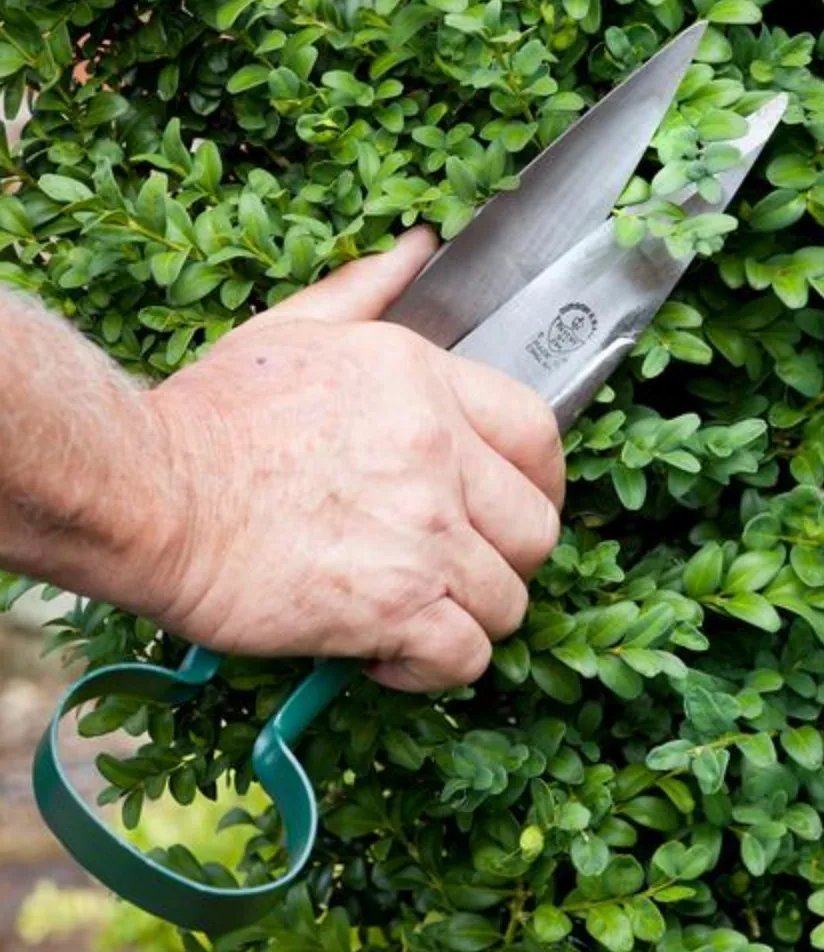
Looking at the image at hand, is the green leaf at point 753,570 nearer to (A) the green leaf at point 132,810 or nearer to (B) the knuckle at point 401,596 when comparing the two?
(B) the knuckle at point 401,596

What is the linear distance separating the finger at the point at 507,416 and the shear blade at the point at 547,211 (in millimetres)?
91

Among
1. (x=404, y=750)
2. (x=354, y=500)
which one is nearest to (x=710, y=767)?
(x=404, y=750)

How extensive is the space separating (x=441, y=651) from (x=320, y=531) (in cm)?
13

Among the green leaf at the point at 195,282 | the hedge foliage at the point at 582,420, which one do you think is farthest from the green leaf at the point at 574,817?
the green leaf at the point at 195,282

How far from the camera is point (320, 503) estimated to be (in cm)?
133

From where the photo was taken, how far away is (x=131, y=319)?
5.21 ft

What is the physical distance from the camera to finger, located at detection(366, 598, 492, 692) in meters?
1.36

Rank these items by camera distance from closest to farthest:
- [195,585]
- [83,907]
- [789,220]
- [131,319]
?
[195,585] < [789,220] < [131,319] < [83,907]

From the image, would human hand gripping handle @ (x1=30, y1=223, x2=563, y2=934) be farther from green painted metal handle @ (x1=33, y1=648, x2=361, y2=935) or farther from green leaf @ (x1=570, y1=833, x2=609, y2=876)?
green leaf @ (x1=570, y1=833, x2=609, y2=876)

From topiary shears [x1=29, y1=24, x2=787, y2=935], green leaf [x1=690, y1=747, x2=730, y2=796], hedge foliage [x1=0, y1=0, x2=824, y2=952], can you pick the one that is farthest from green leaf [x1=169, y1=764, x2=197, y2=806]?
green leaf [x1=690, y1=747, x2=730, y2=796]

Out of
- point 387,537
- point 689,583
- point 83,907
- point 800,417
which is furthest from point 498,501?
point 83,907

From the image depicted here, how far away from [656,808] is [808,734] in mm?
142

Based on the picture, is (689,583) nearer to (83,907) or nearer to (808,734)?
(808,734)

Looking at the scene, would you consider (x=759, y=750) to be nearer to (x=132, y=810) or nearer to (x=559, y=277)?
(x=559, y=277)
